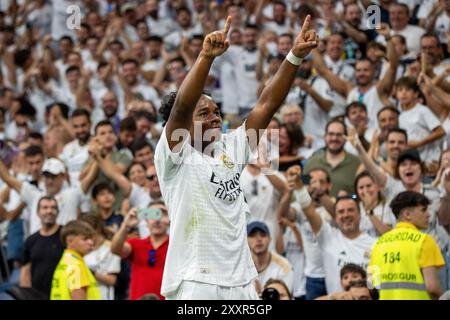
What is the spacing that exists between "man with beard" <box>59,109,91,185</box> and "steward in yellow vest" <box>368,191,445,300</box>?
18.7 ft

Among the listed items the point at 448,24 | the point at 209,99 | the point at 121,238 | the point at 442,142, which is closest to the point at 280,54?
the point at 448,24

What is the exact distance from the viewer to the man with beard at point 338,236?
10891mm

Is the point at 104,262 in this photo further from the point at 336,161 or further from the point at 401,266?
the point at 401,266

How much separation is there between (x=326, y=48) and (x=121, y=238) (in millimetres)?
5684

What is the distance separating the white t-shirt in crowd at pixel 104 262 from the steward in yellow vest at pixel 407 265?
303cm

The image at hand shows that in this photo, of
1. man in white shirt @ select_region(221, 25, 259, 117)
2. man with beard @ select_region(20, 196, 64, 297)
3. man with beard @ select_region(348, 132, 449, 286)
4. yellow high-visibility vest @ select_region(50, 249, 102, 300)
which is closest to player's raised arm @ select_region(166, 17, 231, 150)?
yellow high-visibility vest @ select_region(50, 249, 102, 300)

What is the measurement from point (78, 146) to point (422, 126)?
15.1ft

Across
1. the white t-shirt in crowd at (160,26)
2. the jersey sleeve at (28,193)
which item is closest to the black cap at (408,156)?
the jersey sleeve at (28,193)

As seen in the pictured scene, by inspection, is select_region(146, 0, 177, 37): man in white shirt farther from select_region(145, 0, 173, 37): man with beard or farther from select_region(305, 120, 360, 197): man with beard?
select_region(305, 120, 360, 197): man with beard

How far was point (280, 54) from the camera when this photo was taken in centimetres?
1534

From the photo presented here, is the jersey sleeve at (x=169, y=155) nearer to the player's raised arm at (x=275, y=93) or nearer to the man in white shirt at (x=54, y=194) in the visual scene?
the player's raised arm at (x=275, y=93)

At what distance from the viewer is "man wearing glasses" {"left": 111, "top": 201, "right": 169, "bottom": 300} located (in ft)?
35.1

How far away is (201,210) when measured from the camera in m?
6.77

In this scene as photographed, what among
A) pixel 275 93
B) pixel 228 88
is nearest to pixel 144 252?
pixel 275 93
